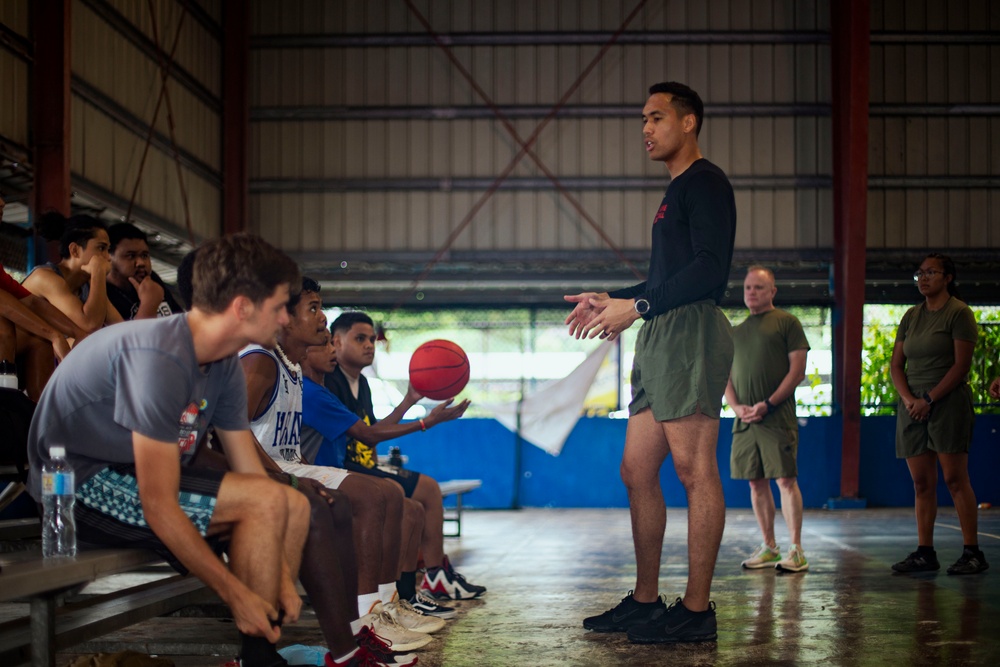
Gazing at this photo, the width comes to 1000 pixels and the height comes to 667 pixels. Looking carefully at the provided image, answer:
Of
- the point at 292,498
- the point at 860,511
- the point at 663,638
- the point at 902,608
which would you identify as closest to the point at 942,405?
the point at 902,608

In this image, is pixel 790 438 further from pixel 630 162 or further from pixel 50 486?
pixel 630 162

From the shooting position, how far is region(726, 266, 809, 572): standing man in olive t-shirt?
204 inches

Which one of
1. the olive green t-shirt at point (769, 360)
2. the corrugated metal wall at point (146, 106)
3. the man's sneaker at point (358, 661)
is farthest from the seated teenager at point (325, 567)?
the corrugated metal wall at point (146, 106)

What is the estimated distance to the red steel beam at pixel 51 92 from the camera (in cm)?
757

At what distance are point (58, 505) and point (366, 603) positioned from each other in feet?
3.79

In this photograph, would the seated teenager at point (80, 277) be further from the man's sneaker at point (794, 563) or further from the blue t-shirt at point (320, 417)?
the man's sneaker at point (794, 563)

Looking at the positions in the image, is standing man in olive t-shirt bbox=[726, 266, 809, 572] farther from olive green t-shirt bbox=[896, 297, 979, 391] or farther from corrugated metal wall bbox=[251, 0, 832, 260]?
corrugated metal wall bbox=[251, 0, 832, 260]

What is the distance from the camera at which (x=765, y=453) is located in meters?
5.23

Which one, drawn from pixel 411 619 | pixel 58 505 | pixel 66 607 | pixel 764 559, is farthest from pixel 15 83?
pixel 58 505

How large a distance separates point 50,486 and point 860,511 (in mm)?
8899

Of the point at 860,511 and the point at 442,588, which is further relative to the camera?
the point at 860,511

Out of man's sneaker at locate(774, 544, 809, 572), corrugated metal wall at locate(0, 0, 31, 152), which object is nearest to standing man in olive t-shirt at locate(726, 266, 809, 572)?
man's sneaker at locate(774, 544, 809, 572)

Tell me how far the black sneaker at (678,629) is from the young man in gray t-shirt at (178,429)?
123cm

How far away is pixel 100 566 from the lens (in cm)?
203
